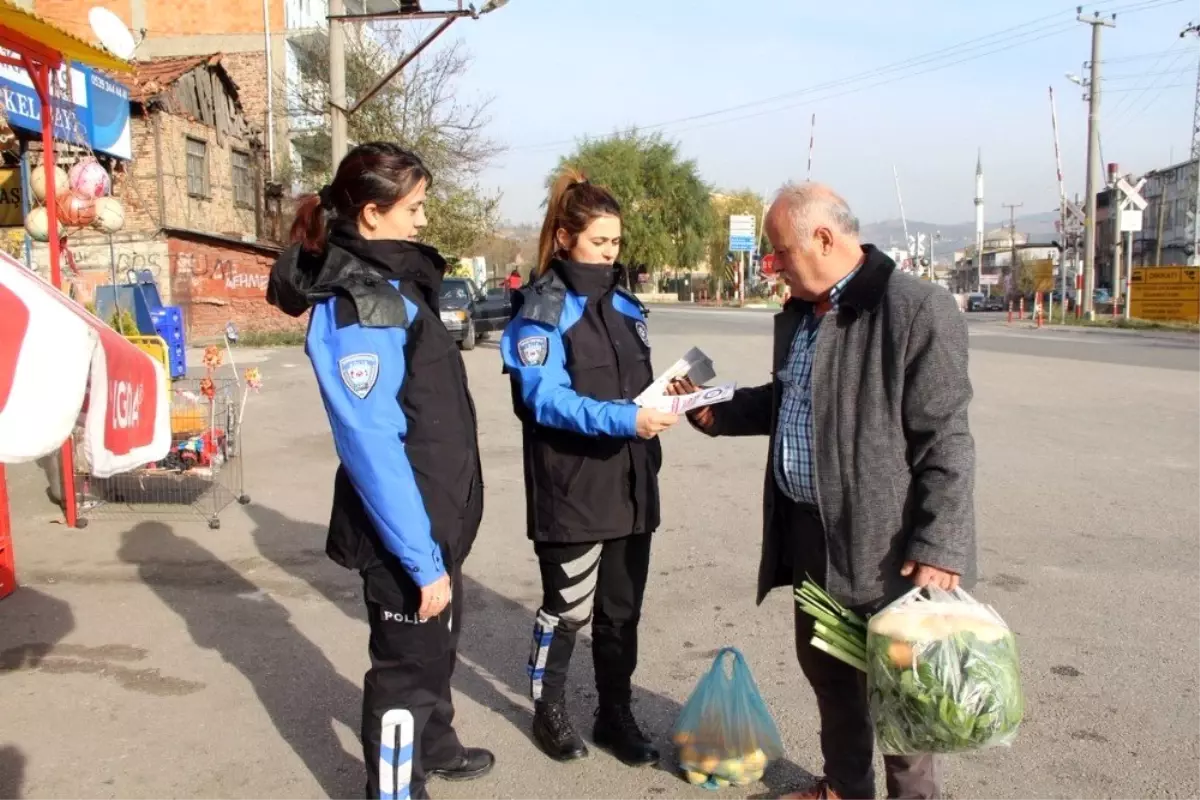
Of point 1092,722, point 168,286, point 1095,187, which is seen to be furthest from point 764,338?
point 1092,722

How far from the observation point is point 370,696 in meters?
2.81

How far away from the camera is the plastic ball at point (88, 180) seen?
814 cm

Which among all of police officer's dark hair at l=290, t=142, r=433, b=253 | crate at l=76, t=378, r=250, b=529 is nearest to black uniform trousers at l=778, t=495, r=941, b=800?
police officer's dark hair at l=290, t=142, r=433, b=253

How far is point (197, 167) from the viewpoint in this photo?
26.0 meters

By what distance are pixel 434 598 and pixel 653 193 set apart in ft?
188

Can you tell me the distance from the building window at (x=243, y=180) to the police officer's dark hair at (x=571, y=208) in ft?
89.3

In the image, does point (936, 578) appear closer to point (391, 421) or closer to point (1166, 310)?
point (391, 421)

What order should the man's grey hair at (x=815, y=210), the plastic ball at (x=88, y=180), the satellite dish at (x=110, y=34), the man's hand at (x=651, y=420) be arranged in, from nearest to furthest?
the man's grey hair at (x=815, y=210) → the man's hand at (x=651, y=420) → the satellite dish at (x=110, y=34) → the plastic ball at (x=88, y=180)

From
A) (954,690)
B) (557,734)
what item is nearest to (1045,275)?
(557,734)

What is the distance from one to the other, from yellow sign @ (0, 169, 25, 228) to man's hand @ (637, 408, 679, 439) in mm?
11540

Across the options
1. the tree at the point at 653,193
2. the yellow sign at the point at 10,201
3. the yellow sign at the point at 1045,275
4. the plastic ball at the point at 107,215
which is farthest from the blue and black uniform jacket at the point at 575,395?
the yellow sign at the point at 1045,275

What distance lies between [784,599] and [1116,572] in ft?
6.37

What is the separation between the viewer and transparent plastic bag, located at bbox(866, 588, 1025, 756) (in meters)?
2.28

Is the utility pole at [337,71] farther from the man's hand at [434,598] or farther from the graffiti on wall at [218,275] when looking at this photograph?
the man's hand at [434,598]
